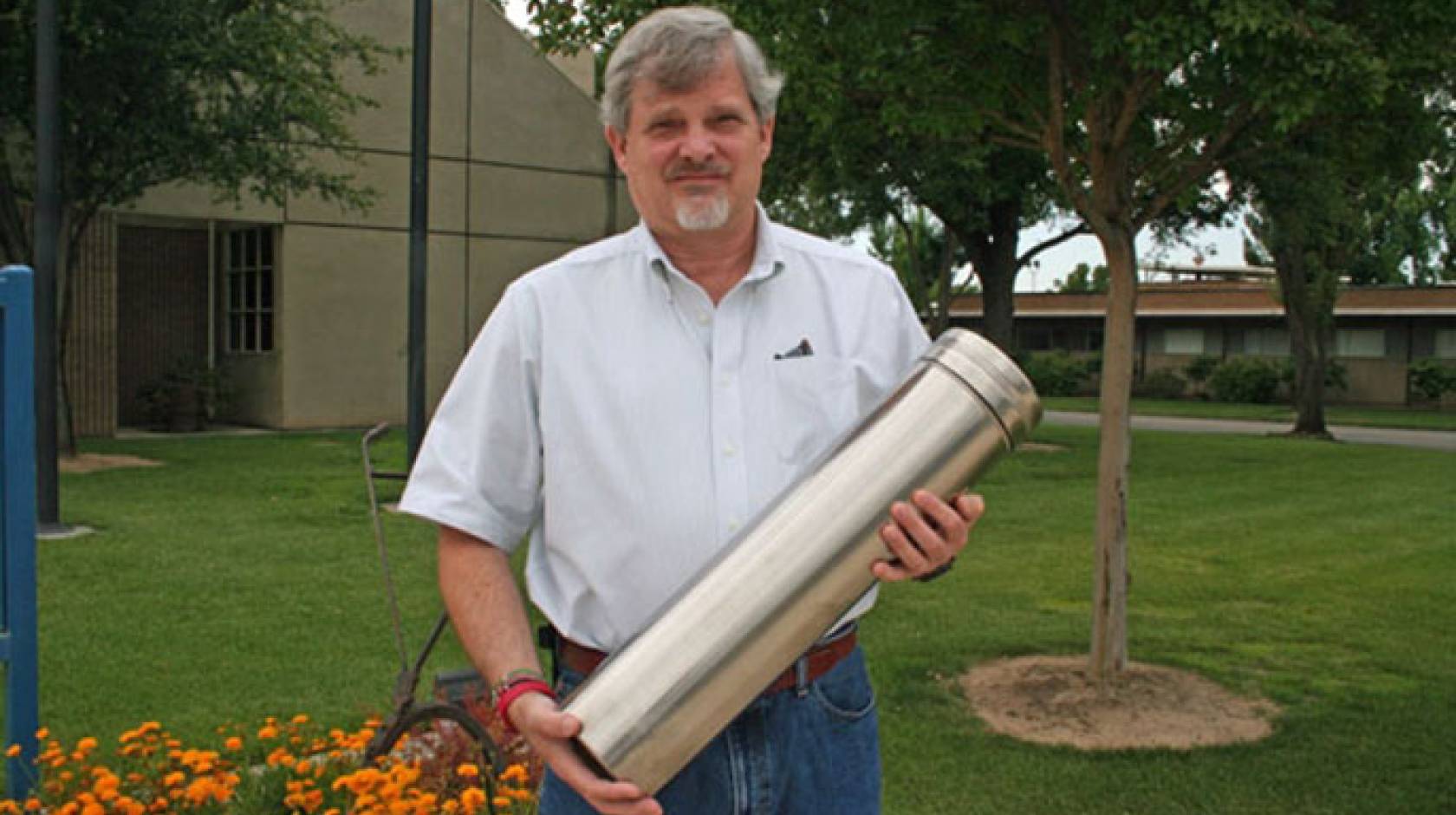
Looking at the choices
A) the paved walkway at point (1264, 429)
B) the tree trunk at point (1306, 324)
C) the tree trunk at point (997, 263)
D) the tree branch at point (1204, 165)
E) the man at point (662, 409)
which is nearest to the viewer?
the man at point (662, 409)

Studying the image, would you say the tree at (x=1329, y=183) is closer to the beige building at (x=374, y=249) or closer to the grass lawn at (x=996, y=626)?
the grass lawn at (x=996, y=626)

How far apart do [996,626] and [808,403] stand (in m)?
6.58

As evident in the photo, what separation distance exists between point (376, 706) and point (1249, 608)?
230 inches

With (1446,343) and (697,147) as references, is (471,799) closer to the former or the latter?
(697,147)

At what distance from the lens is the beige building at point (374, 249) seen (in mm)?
22422

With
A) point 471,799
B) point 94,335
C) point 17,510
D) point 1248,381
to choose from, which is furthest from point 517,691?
point 1248,381

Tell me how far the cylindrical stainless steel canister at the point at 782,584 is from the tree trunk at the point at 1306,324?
25.8m

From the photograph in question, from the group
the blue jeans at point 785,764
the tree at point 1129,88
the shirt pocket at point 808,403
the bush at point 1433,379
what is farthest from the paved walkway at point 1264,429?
the shirt pocket at point 808,403

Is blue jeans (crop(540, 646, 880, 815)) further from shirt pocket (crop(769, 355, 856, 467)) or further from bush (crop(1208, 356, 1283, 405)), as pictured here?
bush (crop(1208, 356, 1283, 405))

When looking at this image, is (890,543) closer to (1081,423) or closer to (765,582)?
(765,582)

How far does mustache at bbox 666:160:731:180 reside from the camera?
2.00 m

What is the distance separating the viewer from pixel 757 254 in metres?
2.17

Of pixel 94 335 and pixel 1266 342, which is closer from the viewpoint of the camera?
pixel 94 335

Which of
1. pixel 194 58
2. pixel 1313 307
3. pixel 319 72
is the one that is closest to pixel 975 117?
pixel 194 58
